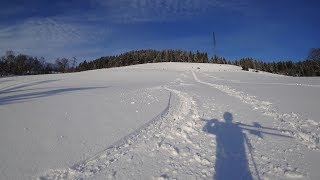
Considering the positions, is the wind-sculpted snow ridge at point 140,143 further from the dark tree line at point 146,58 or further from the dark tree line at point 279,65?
the dark tree line at point 146,58

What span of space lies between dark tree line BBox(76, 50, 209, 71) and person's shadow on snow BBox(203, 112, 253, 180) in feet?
257

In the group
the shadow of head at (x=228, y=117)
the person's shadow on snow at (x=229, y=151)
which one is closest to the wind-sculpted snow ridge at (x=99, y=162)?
the person's shadow on snow at (x=229, y=151)

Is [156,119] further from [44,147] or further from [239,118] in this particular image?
[44,147]

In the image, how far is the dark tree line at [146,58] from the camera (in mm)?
94312

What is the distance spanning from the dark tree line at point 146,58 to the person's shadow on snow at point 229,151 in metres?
78.3

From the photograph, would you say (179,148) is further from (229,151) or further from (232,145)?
(232,145)

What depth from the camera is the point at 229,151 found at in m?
7.26

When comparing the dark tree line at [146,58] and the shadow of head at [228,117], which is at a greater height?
the dark tree line at [146,58]

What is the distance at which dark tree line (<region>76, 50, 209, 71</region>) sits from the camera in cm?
9431

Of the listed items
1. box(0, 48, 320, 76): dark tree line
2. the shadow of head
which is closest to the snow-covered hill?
the shadow of head

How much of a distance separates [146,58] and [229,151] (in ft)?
309

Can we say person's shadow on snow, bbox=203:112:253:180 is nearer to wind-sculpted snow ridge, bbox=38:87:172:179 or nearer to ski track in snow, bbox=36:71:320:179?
ski track in snow, bbox=36:71:320:179

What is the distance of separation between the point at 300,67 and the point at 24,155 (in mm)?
80767

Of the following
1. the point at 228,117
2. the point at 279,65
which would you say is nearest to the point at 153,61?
the point at 279,65
